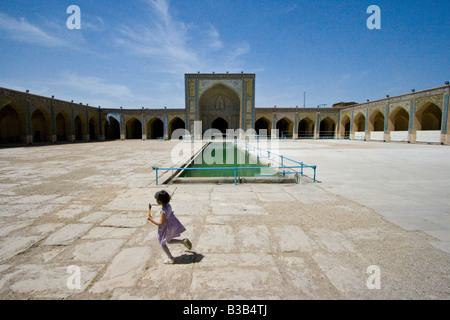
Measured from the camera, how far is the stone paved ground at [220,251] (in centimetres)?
175

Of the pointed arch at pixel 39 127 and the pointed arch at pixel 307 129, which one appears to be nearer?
the pointed arch at pixel 39 127

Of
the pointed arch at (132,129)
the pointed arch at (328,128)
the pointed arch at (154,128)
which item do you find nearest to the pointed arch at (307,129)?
the pointed arch at (328,128)

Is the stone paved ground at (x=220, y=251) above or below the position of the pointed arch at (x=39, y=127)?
below

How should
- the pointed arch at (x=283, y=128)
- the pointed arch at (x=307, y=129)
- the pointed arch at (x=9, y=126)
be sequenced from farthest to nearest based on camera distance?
1. the pointed arch at (x=283, y=128)
2. the pointed arch at (x=307, y=129)
3. the pointed arch at (x=9, y=126)

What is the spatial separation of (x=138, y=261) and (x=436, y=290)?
230cm

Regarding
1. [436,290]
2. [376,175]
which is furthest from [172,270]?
[376,175]

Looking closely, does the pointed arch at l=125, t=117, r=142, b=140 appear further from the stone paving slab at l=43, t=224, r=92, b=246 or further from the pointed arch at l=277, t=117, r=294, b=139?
the stone paving slab at l=43, t=224, r=92, b=246

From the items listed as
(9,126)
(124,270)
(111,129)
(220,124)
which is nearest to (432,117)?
(220,124)

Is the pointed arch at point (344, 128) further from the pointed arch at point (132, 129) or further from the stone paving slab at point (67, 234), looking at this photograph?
the stone paving slab at point (67, 234)

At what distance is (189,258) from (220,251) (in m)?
0.31

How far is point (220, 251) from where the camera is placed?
2.33 metres

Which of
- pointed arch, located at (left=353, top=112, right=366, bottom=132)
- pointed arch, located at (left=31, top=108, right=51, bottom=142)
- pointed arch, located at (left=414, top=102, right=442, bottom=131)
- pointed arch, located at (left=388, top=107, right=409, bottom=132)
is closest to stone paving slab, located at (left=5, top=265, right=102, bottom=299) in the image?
pointed arch, located at (left=31, top=108, right=51, bottom=142)

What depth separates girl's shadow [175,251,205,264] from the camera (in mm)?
2139
